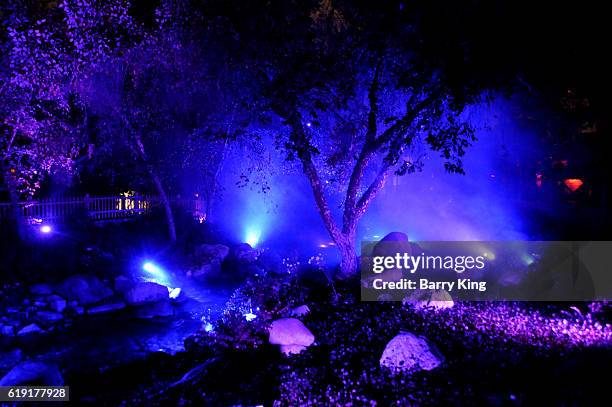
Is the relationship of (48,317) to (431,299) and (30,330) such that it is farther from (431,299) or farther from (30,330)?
(431,299)

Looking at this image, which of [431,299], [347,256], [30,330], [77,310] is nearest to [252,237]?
[77,310]

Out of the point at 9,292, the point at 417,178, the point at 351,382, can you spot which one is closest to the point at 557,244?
the point at 351,382

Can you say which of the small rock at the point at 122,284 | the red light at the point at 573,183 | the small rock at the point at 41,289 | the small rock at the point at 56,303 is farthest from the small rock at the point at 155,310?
the red light at the point at 573,183

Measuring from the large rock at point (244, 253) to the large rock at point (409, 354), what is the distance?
1330 centimetres

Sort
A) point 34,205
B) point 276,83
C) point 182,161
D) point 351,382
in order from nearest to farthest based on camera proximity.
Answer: point 351,382 < point 276,83 < point 34,205 < point 182,161

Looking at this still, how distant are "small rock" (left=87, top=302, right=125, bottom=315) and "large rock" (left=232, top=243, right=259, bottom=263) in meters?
6.51

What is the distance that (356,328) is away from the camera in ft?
26.8

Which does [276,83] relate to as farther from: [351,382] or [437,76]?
[351,382]

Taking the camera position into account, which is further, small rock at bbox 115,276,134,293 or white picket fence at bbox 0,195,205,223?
white picket fence at bbox 0,195,205,223

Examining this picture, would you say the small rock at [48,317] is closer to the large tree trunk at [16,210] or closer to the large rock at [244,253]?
the large tree trunk at [16,210]

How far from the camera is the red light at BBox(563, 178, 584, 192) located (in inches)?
732

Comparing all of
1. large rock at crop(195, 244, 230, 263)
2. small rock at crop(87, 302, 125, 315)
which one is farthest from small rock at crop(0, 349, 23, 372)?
large rock at crop(195, 244, 230, 263)

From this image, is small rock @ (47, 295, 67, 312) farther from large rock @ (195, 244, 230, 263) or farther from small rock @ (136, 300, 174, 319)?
large rock @ (195, 244, 230, 263)

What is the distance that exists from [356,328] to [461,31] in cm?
634
